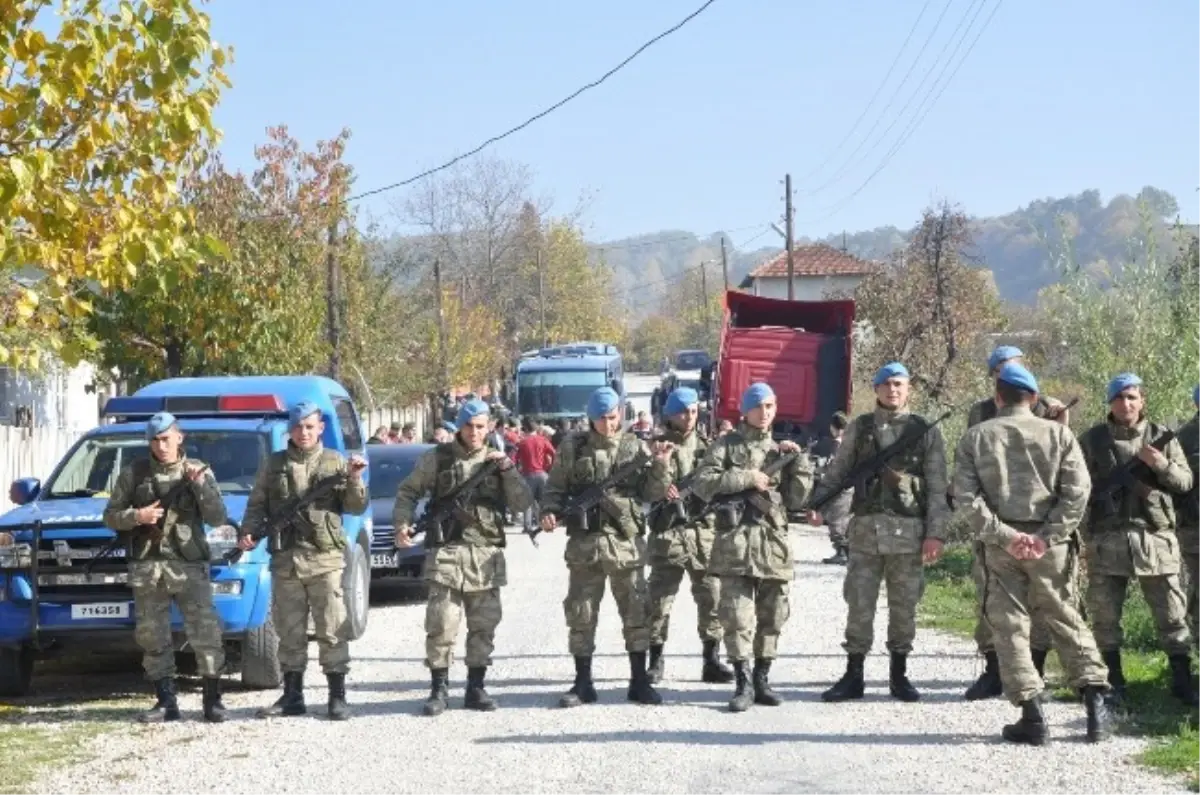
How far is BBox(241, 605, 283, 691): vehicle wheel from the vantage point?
11914 mm

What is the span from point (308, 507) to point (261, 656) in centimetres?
165

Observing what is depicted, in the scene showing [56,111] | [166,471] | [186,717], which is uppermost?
[56,111]

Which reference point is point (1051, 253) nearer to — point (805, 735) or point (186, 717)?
point (805, 735)

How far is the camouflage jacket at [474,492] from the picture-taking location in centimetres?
1105

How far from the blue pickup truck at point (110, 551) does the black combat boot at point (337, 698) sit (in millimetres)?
385

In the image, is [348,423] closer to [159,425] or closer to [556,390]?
[159,425]

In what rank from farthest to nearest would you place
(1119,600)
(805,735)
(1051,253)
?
1. (1051,253)
2. (1119,600)
3. (805,735)

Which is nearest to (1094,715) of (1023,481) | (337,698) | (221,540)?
(1023,481)

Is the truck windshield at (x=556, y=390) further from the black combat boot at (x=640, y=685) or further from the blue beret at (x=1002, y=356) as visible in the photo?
the blue beret at (x=1002, y=356)

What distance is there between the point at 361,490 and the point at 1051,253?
8482 mm

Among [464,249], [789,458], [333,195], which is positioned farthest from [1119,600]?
[464,249]

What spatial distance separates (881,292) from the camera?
40188 mm

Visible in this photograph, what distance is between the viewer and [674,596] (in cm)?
1180

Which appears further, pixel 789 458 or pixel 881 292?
pixel 881 292
